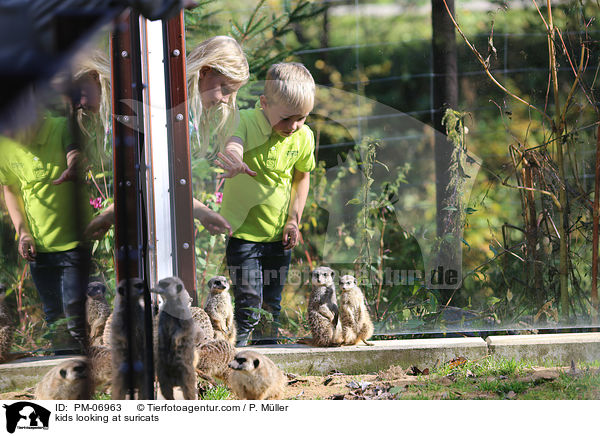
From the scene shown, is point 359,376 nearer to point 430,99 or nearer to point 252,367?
point 252,367

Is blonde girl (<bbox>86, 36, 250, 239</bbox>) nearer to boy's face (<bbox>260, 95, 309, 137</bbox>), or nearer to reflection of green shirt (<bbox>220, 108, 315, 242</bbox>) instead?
reflection of green shirt (<bbox>220, 108, 315, 242</bbox>)

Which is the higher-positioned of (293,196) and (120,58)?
(120,58)

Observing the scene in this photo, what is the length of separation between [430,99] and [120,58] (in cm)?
151

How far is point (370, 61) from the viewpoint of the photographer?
3.02 m

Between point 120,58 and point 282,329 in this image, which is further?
point 282,329

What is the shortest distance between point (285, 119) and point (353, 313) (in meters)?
1.04

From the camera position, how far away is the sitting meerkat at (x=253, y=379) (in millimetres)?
2906

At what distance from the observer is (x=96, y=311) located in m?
2.94

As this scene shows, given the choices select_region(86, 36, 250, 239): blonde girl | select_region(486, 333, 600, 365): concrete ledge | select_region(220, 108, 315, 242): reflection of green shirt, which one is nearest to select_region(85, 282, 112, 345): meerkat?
select_region(86, 36, 250, 239): blonde girl

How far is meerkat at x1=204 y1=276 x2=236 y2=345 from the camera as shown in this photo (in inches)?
120
